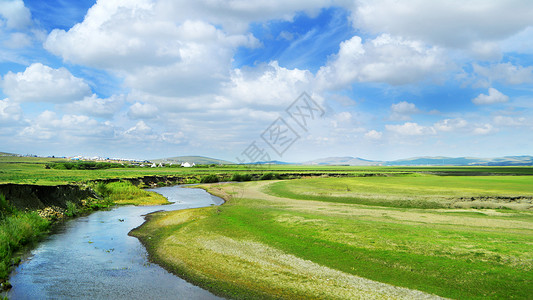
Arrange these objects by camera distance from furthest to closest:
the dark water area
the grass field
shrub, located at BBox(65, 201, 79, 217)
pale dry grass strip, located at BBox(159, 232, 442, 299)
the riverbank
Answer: shrub, located at BBox(65, 201, 79, 217) < the riverbank < the dark water area < the grass field < pale dry grass strip, located at BBox(159, 232, 442, 299)

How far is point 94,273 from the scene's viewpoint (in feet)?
55.4

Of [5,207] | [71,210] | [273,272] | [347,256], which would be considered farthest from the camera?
[71,210]

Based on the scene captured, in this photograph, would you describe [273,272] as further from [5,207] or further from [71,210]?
[71,210]

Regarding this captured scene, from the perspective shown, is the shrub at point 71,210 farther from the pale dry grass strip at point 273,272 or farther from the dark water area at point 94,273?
the pale dry grass strip at point 273,272

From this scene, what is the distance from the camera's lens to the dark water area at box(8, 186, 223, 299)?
46.8 ft

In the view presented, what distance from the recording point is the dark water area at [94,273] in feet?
46.8

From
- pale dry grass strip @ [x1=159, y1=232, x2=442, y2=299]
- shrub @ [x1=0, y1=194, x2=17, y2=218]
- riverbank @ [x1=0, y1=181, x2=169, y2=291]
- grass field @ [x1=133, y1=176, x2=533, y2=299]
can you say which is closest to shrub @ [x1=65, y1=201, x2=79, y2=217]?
riverbank @ [x1=0, y1=181, x2=169, y2=291]

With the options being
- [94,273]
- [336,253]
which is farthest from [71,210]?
[336,253]

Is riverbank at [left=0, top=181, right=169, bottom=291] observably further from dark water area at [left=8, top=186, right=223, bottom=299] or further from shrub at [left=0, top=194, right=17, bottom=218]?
dark water area at [left=8, top=186, right=223, bottom=299]

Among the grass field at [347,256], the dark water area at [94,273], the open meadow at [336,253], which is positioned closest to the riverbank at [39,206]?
the open meadow at [336,253]

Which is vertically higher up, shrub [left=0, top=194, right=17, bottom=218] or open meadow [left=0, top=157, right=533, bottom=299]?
shrub [left=0, top=194, right=17, bottom=218]

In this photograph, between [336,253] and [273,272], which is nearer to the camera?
[273,272]

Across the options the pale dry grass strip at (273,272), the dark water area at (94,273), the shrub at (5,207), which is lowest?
the dark water area at (94,273)

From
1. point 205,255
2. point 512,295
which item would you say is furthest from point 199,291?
point 512,295
